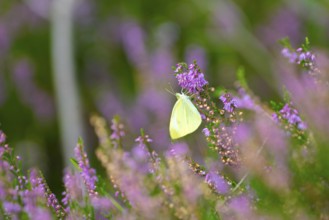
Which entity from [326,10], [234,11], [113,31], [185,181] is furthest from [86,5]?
[185,181]

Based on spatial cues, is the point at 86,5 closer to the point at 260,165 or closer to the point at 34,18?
the point at 34,18

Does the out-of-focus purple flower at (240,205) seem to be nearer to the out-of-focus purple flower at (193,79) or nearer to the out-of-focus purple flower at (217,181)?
the out-of-focus purple flower at (217,181)

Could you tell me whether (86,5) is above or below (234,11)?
above

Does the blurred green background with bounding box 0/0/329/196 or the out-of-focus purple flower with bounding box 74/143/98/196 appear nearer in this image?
the out-of-focus purple flower with bounding box 74/143/98/196

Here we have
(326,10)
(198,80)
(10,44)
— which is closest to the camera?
(198,80)

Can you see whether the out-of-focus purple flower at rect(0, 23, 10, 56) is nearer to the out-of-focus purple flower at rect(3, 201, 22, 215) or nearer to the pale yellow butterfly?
the pale yellow butterfly

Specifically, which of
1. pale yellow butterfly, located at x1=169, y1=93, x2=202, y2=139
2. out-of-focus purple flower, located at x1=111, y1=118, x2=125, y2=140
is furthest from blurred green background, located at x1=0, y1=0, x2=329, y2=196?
out-of-focus purple flower, located at x1=111, y1=118, x2=125, y2=140

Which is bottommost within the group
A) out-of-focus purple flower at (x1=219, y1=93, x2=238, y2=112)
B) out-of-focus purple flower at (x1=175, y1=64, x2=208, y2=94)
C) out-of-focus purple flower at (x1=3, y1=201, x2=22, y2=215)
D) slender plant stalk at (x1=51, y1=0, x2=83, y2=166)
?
out-of-focus purple flower at (x1=3, y1=201, x2=22, y2=215)
